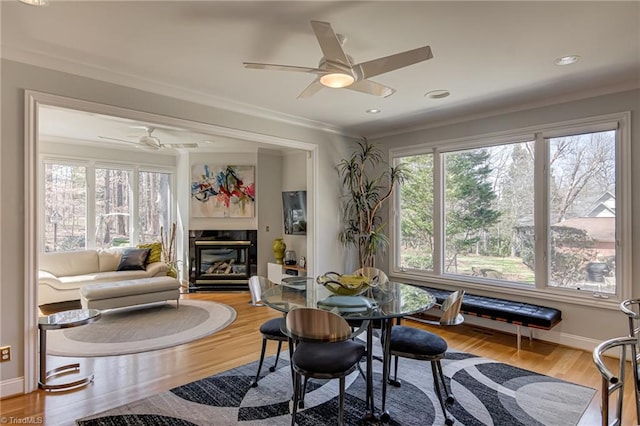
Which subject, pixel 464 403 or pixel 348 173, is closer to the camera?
pixel 464 403

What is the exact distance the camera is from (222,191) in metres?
6.85

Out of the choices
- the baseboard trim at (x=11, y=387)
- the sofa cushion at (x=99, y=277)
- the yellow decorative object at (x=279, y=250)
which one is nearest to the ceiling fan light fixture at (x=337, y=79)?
the baseboard trim at (x=11, y=387)

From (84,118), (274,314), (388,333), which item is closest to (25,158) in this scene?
(84,118)

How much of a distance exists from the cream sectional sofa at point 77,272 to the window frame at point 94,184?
43 centimetres

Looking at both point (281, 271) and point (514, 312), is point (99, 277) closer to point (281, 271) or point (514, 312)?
point (281, 271)

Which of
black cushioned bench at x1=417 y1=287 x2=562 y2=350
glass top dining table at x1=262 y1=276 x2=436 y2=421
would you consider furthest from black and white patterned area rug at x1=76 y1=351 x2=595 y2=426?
black cushioned bench at x1=417 y1=287 x2=562 y2=350

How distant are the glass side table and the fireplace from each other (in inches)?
139

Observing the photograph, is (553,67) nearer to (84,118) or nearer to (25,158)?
(25,158)

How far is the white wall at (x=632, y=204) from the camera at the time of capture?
3.36 meters

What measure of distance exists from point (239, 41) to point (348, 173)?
119 inches

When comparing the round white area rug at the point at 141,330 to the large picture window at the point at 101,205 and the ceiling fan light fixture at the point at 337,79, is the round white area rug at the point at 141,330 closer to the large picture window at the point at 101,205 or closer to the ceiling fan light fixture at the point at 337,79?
the large picture window at the point at 101,205

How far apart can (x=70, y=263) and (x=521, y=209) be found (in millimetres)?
6495

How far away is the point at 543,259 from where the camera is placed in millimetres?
3941

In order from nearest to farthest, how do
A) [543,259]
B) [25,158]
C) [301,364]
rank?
[301,364] < [25,158] < [543,259]
